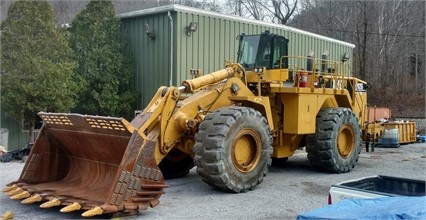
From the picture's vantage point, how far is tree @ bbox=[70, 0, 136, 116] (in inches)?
655

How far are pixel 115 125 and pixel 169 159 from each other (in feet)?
9.56

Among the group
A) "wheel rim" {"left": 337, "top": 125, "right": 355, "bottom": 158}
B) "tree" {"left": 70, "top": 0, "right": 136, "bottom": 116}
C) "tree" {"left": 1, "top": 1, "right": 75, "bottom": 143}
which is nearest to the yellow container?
"wheel rim" {"left": 337, "top": 125, "right": 355, "bottom": 158}

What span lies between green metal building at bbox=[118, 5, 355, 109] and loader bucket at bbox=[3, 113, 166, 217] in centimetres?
831

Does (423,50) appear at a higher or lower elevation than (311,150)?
higher

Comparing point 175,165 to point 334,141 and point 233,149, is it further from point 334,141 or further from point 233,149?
point 334,141

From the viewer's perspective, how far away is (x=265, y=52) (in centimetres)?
1041

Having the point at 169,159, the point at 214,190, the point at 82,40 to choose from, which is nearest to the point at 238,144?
the point at 214,190

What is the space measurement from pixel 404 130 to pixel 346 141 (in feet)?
28.0

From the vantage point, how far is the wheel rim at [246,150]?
27.3ft

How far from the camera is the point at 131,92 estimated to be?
1728 centimetres

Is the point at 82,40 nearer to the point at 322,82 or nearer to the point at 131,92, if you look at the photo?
the point at 131,92

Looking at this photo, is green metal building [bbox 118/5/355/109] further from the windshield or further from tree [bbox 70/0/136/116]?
the windshield

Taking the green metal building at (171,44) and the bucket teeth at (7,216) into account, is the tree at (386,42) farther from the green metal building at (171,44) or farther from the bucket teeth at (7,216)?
the bucket teeth at (7,216)

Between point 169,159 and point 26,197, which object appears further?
point 169,159
